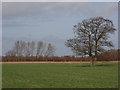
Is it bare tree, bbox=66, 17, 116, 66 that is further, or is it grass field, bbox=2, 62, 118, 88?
bare tree, bbox=66, 17, 116, 66

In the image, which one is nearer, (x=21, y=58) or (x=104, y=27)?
(x=104, y=27)

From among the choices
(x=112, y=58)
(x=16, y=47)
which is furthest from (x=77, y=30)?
(x=16, y=47)

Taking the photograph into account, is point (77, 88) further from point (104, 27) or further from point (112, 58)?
point (112, 58)

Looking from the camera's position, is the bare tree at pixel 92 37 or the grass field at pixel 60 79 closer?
the grass field at pixel 60 79

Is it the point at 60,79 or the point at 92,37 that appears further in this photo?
the point at 92,37

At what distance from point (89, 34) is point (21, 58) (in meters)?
62.4

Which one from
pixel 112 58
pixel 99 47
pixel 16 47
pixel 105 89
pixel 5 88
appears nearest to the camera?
pixel 105 89

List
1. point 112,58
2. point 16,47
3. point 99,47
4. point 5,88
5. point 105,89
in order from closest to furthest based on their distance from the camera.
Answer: point 105,89 → point 5,88 → point 99,47 → point 112,58 → point 16,47

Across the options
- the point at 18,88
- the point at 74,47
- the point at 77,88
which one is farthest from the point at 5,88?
the point at 74,47

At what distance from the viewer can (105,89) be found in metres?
13.6

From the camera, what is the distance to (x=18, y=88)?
1427cm

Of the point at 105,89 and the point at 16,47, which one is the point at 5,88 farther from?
the point at 16,47

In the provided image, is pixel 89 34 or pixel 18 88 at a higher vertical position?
pixel 89 34

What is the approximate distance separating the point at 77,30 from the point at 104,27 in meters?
5.80
